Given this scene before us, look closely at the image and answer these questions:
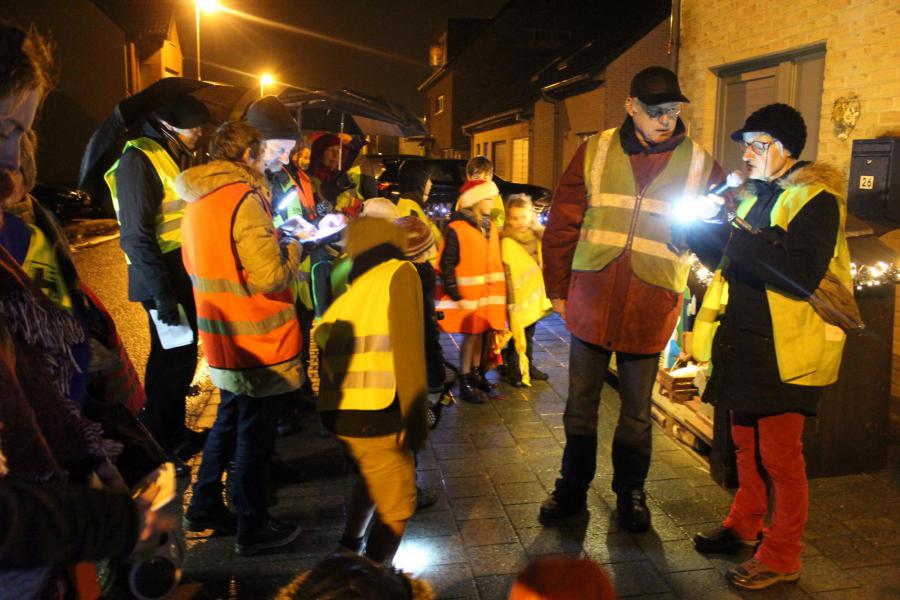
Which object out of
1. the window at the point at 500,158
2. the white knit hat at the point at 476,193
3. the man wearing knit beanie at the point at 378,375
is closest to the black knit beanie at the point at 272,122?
the man wearing knit beanie at the point at 378,375

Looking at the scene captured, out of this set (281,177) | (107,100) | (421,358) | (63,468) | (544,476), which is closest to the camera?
(63,468)

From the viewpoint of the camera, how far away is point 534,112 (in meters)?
22.6

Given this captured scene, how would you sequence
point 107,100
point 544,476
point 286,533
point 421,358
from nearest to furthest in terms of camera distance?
point 421,358 < point 286,533 < point 544,476 < point 107,100

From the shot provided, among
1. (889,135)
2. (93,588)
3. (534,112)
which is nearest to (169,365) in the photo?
(93,588)

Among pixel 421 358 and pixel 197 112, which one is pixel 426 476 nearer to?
pixel 421 358

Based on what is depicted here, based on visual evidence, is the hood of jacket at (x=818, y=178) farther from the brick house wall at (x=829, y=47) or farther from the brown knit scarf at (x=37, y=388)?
the brown knit scarf at (x=37, y=388)

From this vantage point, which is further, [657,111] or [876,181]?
[876,181]

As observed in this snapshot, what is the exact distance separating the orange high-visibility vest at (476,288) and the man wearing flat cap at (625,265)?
6.73ft

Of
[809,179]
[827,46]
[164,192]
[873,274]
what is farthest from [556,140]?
[809,179]

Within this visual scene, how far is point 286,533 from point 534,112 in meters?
20.3

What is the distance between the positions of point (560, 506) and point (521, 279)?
2.80 metres

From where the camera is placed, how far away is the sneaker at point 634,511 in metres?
3.99

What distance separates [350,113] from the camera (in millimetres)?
8656

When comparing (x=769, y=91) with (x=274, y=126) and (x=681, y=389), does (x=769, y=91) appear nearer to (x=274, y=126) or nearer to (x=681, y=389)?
(x=681, y=389)
